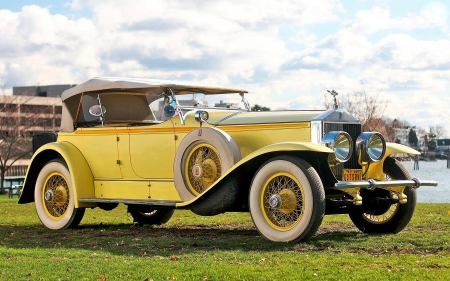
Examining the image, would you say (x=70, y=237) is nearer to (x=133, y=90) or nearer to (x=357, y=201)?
(x=133, y=90)

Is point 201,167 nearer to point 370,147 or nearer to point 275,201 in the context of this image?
point 275,201

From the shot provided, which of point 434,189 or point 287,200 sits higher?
point 287,200

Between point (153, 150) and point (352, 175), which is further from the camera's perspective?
point (153, 150)

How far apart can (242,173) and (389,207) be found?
227 cm

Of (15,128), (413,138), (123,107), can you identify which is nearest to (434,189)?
(15,128)

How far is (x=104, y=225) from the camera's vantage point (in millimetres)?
13148

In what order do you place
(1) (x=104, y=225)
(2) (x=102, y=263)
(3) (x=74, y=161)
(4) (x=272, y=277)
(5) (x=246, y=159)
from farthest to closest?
(1) (x=104, y=225) < (3) (x=74, y=161) < (5) (x=246, y=159) < (2) (x=102, y=263) < (4) (x=272, y=277)

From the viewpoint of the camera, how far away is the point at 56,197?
12.6 metres

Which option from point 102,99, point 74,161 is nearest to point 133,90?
point 102,99

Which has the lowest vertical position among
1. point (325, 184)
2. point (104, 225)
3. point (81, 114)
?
point (104, 225)

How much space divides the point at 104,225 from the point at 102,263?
522cm

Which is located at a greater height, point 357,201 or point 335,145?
point 335,145

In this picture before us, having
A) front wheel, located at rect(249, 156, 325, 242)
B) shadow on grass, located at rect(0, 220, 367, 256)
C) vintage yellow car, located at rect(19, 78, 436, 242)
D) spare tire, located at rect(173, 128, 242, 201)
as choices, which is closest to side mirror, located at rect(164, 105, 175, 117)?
vintage yellow car, located at rect(19, 78, 436, 242)

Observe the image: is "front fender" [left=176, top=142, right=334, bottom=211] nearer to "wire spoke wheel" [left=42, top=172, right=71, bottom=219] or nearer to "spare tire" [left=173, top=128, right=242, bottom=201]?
"spare tire" [left=173, top=128, right=242, bottom=201]
